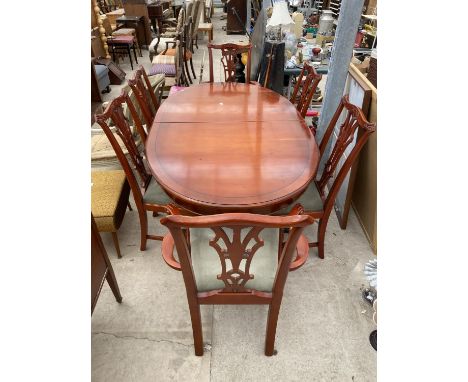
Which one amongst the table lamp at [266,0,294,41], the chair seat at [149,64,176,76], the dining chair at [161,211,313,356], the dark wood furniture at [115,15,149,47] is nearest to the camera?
the dining chair at [161,211,313,356]

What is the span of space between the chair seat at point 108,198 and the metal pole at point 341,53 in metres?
1.56

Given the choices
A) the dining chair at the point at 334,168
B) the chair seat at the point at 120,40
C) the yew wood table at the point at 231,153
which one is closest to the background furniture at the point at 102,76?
the chair seat at the point at 120,40

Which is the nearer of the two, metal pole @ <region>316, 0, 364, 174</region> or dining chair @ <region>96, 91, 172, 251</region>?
dining chair @ <region>96, 91, 172, 251</region>

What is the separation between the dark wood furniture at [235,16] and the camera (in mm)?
7348

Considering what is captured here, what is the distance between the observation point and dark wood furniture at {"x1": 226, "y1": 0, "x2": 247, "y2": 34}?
7348mm

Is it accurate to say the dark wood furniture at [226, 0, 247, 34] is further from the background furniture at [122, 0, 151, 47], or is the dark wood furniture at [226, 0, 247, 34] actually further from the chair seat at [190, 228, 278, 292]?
the chair seat at [190, 228, 278, 292]

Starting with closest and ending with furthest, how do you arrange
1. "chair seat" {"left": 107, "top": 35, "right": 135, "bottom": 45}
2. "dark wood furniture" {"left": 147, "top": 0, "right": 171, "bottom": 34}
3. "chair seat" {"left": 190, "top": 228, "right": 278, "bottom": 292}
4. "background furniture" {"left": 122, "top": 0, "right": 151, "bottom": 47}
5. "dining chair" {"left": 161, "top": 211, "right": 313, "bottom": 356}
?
"dining chair" {"left": 161, "top": 211, "right": 313, "bottom": 356}, "chair seat" {"left": 190, "top": 228, "right": 278, "bottom": 292}, "chair seat" {"left": 107, "top": 35, "right": 135, "bottom": 45}, "background furniture" {"left": 122, "top": 0, "right": 151, "bottom": 47}, "dark wood furniture" {"left": 147, "top": 0, "right": 171, "bottom": 34}

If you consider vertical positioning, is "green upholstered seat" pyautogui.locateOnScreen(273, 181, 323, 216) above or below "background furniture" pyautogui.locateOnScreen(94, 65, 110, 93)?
below

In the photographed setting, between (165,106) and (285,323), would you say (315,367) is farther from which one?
(165,106)

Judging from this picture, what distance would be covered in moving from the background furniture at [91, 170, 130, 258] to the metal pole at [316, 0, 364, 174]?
1558 millimetres

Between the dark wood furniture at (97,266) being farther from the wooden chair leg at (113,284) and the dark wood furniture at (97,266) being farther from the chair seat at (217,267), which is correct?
the chair seat at (217,267)

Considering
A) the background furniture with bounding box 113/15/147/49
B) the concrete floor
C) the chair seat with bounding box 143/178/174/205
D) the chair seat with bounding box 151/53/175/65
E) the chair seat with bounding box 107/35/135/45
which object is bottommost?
the concrete floor

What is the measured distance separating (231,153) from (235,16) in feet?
23.7

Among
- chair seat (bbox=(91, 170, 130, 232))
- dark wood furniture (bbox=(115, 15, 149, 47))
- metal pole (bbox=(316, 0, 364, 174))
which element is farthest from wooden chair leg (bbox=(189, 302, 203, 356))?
dark wood furniture (bbox=(115, 15, 149, 47))
